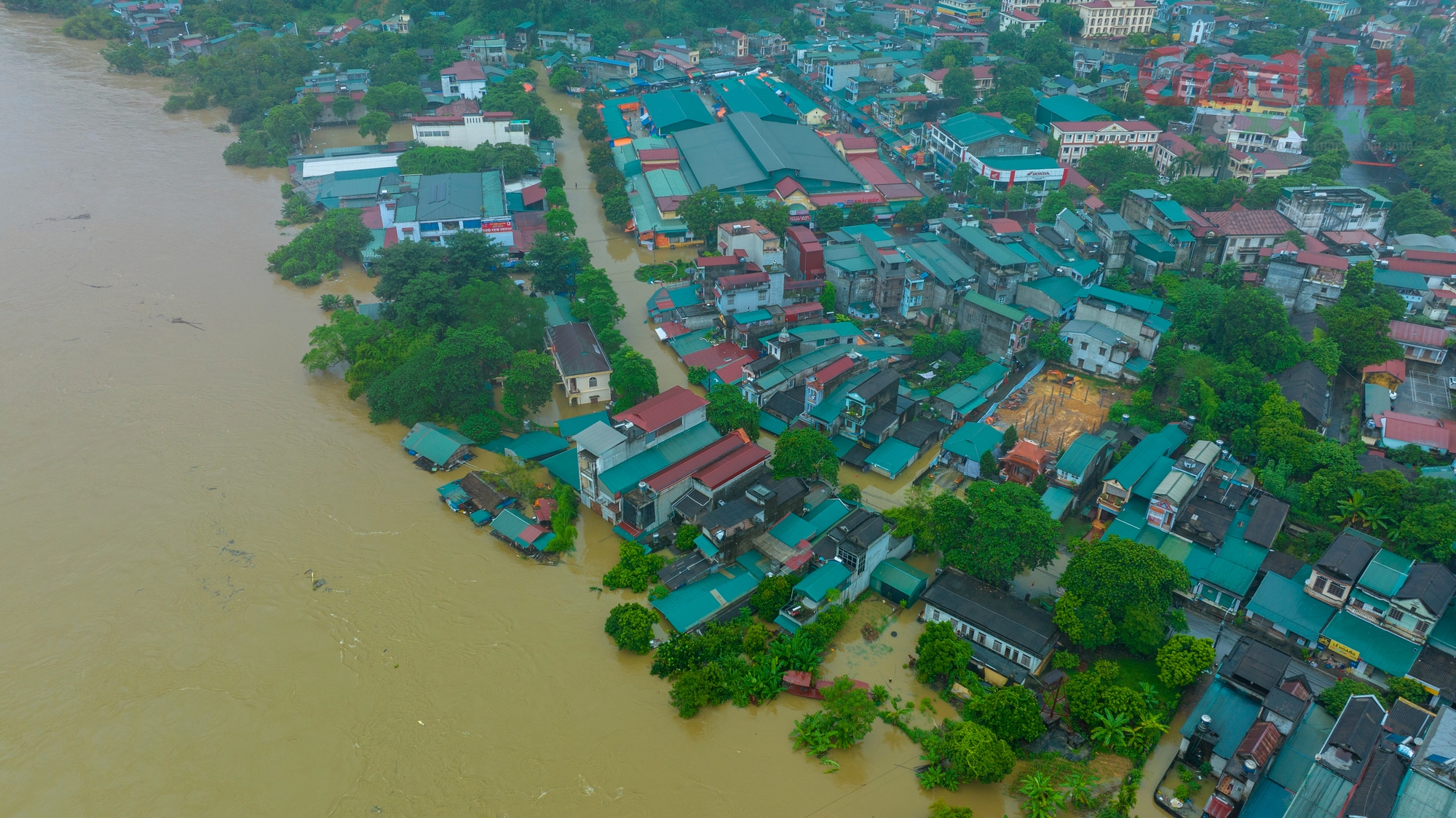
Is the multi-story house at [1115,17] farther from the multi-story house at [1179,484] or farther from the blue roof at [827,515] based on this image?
the blue roof at [827,515]

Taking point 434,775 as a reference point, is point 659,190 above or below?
above

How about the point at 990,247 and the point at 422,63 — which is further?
the point at 422,63

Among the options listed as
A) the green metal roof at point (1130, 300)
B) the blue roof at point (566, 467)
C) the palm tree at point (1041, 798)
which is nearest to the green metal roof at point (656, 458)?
the blue roof at point (566, 467)

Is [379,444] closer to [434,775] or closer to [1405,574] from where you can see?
[434,775]

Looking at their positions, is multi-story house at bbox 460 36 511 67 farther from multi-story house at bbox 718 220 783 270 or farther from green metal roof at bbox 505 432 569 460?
green metal roof at bbox 505 432 569 460

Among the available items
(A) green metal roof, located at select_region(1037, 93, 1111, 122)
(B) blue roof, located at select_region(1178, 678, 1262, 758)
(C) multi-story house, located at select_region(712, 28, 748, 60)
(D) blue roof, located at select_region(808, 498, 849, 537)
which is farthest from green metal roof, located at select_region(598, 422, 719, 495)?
(C) multi-story house, located at select_region(712, 28, 748, 60)

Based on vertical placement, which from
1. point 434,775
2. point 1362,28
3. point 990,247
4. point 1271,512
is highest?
point 1362,28

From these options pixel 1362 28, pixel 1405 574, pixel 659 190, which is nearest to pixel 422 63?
pixel 659 190
